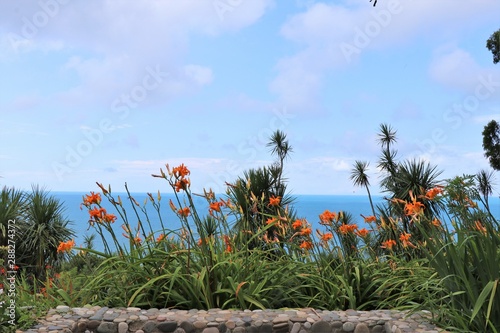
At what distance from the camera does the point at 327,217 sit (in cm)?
468

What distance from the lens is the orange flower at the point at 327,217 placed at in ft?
15.3

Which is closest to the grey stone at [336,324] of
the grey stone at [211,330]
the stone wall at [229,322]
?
the stone wall at [229,322]

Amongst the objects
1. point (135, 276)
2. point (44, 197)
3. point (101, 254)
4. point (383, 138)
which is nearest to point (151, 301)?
point (135, 276)

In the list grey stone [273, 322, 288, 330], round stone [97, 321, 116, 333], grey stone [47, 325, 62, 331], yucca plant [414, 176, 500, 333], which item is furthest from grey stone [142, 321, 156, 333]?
yucca plant [414, 176, 500, 333]

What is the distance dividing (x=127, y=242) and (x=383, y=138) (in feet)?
44.8

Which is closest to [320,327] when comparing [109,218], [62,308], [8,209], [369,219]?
[369,219]

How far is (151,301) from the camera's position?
14.7 ft

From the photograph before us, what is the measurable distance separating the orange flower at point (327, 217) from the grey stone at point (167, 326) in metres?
1.60

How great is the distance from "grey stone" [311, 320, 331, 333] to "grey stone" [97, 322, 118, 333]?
1.47 meters

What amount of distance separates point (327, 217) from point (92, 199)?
6.61 ft

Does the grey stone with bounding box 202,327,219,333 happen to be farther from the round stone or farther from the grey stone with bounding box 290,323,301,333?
the round stone

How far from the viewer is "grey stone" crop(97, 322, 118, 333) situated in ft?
13.0

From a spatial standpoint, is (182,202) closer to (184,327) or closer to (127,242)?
(127,242)

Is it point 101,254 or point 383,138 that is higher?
point 383,138
